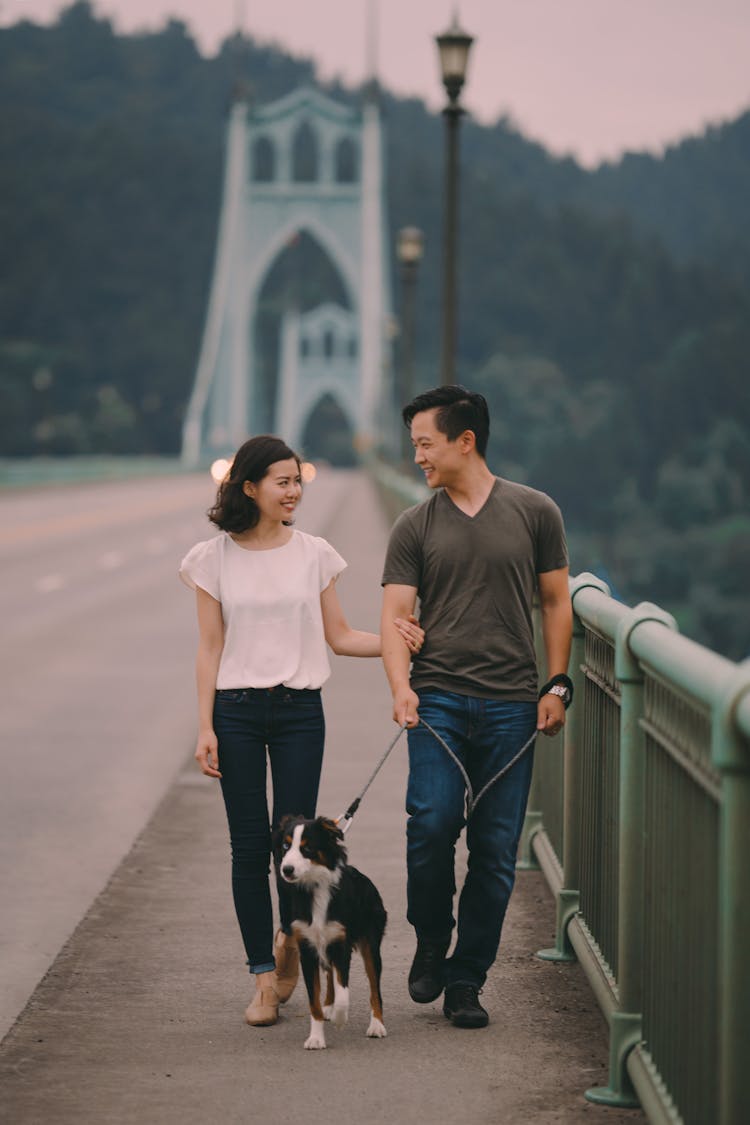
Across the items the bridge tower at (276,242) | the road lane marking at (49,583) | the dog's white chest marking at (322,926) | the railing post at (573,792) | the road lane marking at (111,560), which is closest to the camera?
the dog's white chest marking at (322,926)

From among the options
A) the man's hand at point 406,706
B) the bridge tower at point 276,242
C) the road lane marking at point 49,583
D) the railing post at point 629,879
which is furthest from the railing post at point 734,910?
the bridge tower at point 276,242

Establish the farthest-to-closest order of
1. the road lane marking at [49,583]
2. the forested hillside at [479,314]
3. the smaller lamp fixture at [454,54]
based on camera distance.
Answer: the forested hillside at [479,314] < the road lane marking at [49,583] < the smaller lamp fixture at [454,54]

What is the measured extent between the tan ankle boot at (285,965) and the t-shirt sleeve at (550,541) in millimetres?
1234

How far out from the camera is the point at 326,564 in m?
5.18

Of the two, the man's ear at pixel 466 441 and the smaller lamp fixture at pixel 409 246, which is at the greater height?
the smaller lamp fixture at pixel 409 246

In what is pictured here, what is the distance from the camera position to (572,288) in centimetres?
17350

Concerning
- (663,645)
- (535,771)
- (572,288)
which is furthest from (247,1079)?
(572,288)

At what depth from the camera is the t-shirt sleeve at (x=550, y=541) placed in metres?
5.05

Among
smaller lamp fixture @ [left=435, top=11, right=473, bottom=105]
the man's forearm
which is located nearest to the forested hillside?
smaller lamp fixture @ [left=435, top=11, right=473, bottom=105]

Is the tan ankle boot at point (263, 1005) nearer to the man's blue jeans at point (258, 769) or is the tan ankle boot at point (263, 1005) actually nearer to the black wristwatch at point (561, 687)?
the man's blue jeans at point (258, 769)

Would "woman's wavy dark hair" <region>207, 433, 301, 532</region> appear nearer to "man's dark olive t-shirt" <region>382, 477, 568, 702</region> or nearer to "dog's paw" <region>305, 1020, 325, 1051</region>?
"man's dark olive t-shirt" <region>382, 477, 568, 702</region>

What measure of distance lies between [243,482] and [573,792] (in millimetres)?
1439

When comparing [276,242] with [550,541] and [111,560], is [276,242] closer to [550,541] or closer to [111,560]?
[111,560]

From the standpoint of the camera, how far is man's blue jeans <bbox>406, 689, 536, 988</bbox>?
4977 millimetres
